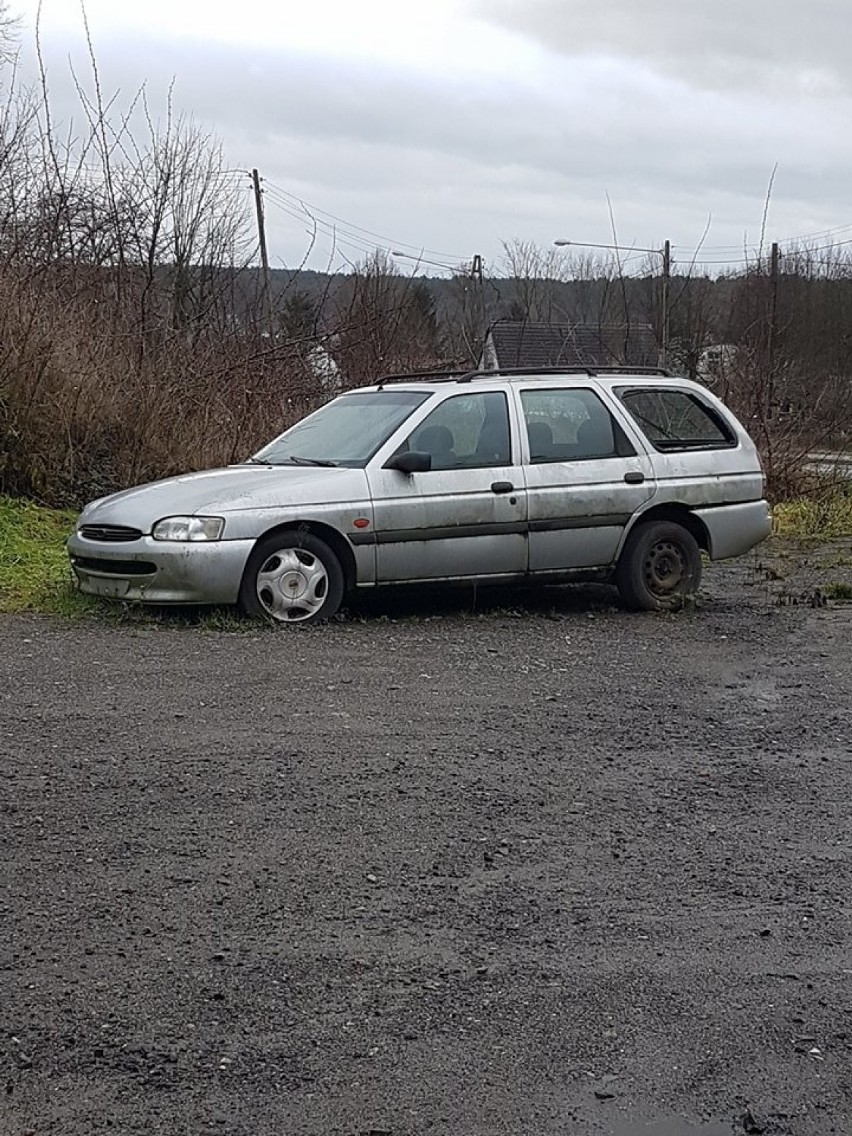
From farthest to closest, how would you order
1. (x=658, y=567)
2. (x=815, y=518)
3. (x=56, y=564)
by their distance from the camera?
(x=815, y=518)
(x=56, y=564)
(x=658, y=567)

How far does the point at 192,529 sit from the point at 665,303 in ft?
51.4

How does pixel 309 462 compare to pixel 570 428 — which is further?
pixel 570 428

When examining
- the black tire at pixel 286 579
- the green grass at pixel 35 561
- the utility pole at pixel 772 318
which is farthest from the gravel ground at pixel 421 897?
the utility pole at pixel 772 318

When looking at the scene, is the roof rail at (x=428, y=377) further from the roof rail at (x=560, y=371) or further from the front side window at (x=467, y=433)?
the front side window at (x=467, y=433)

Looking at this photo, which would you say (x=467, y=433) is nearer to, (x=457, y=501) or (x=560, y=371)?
(x=457, y=501)

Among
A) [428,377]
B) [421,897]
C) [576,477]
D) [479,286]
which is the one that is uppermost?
[479,286]

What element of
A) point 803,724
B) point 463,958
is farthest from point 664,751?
point 463,958

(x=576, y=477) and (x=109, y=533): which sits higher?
(x=576, y=477)

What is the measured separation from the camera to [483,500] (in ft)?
31.1

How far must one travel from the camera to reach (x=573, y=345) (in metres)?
20.8

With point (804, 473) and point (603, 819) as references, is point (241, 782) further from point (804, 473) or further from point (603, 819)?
point (804, 473)

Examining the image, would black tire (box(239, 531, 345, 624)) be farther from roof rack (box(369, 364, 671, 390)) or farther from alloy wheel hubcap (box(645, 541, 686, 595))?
alloy wheel hubcap (box(645, 541, 686, 595))

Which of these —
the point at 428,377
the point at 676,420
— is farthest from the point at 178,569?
the point at 676,420

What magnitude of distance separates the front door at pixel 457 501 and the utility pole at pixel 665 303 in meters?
12.3
